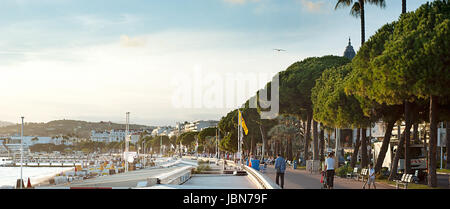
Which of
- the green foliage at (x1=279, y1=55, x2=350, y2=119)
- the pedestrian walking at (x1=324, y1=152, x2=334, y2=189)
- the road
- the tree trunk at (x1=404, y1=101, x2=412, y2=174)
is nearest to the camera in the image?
the pedestrian walking at (x1=324, y1=152, x2=334, y2=189)

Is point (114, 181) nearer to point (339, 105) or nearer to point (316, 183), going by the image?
point (339, 105)

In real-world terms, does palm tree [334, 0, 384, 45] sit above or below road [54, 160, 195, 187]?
above

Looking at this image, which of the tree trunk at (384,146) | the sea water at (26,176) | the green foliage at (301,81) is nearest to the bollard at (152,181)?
the tree trunk at (384,146)

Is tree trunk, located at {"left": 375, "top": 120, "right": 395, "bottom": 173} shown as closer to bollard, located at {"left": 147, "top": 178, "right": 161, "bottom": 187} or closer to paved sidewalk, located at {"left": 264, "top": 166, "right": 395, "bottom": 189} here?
paved sidewalk, located at {"left": 264, "top": 166, "right": 395, "bottom": 189}

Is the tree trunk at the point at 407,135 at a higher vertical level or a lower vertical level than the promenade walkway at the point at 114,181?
higher

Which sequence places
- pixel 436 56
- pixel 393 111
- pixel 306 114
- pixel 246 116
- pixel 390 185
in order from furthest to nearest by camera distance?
pixel 246 116 → pixel 306 114 → pixel 393 111 → pixel 390 185 → pixel 436 56

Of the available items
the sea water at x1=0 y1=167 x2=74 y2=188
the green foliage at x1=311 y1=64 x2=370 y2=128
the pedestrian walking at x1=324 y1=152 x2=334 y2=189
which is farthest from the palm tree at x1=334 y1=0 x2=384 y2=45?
the sea water at x1=0 y1=167 x2=74 y2=188

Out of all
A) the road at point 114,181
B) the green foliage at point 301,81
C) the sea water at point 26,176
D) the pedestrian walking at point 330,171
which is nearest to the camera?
the pedestrian walking at point 330,171

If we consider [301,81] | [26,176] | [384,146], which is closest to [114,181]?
[301,81]

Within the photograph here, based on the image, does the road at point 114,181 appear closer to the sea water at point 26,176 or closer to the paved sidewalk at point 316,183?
the sea water at point 26,176

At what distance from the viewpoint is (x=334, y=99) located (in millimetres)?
35906
